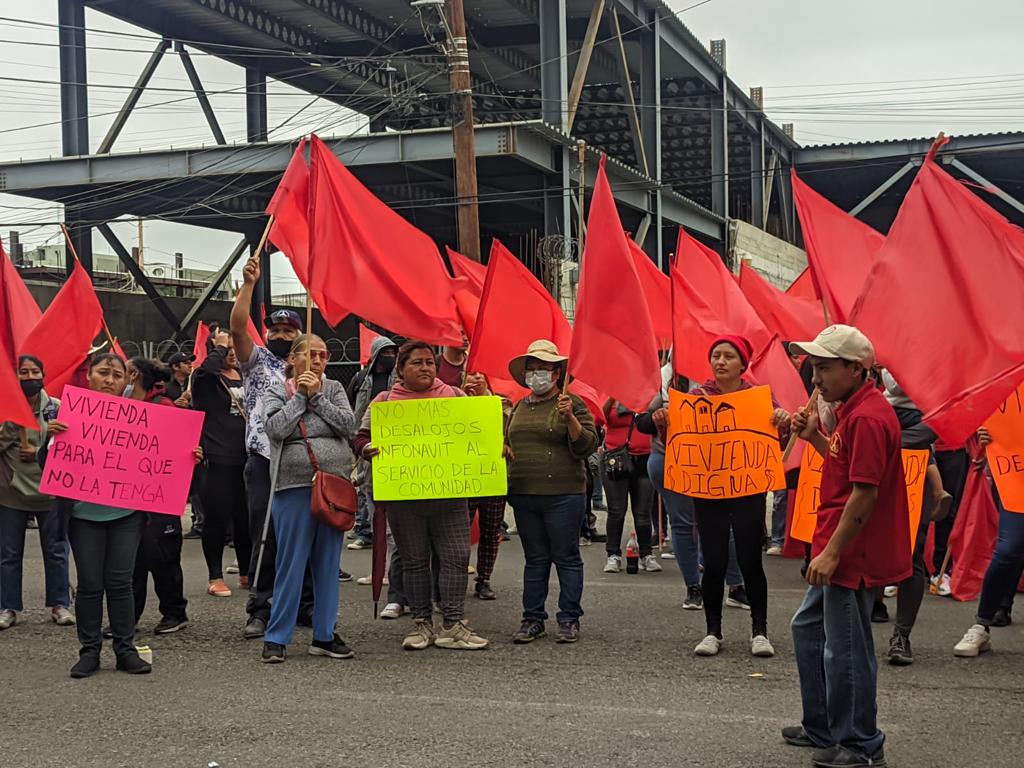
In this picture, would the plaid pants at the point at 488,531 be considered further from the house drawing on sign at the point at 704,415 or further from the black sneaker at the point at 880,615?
the black sneaker at the point at 880,615

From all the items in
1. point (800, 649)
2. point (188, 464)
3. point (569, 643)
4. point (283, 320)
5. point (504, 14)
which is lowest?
point (569, 643)

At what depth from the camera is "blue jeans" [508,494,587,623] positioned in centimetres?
712

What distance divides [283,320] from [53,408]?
166 cm

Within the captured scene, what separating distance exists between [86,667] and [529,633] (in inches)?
99.5

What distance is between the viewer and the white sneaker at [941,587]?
8.40 meters

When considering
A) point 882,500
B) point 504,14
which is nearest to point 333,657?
point 882,500

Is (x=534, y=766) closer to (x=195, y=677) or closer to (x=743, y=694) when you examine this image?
(x=743, y=694)

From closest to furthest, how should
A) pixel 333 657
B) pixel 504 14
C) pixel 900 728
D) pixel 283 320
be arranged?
pixel 900 728, pixel 333 657, pixel 283 320, pixel 504 14

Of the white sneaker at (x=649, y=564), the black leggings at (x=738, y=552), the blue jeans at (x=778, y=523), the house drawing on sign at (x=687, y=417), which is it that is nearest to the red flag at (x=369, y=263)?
the house drawing on sign at (x=687, y=417)

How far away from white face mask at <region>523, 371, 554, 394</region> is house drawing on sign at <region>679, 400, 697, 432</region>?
82 cm

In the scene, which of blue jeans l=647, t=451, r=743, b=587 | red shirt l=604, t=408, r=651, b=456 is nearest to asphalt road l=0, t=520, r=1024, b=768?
blue jeans l=647, t=451, r=743, b=587

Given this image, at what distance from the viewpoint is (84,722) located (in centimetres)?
548

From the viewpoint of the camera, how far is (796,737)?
5.01 metres

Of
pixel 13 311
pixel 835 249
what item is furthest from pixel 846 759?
pixel 13 311
